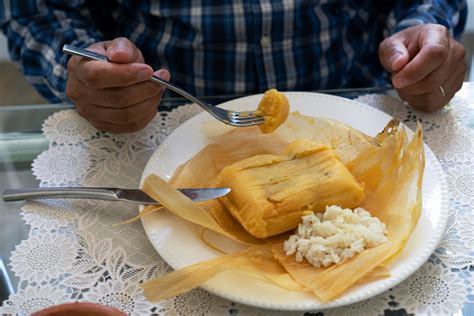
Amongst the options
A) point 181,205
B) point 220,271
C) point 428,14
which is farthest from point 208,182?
point 428,14

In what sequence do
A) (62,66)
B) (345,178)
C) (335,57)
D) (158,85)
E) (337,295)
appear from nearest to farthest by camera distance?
1. (337,295)
2. (345,178)
3. (158,85)
4. (62,66)
5. (335,57)

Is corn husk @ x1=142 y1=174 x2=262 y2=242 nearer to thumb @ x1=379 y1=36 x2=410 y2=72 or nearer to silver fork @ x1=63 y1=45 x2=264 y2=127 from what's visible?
silver fork @ x1=63 y1=45 x2=264 y2=127

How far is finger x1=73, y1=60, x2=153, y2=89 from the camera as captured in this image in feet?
3.20

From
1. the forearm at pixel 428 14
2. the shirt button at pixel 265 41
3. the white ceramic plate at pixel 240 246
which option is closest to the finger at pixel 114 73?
the white ceramic plate at pixel 240 246

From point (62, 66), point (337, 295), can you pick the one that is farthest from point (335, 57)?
point (337, 295)

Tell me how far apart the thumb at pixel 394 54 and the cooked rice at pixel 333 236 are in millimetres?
331

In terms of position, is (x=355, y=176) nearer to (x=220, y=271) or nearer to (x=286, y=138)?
(x=286, y=138)

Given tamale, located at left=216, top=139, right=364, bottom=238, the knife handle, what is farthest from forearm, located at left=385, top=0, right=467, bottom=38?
the knife handle

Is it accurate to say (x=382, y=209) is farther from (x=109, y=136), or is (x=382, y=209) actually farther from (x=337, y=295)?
(x=109, y=136)

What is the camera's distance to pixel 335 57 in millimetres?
1342

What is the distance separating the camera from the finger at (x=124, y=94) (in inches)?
39.7

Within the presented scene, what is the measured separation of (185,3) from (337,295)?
69 centimetres

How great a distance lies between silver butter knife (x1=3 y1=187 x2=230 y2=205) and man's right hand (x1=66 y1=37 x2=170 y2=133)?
17cm

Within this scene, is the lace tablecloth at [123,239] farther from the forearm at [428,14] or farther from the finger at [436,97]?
the forearm at [428,14]
